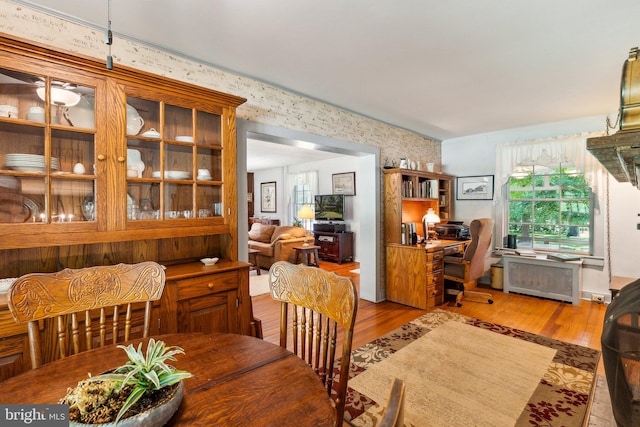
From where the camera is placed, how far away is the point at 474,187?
16.8ft

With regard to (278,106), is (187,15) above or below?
above

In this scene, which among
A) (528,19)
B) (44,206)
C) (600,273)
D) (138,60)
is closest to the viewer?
(44,206)

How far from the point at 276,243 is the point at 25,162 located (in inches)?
179

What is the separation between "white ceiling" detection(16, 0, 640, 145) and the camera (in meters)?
1.82

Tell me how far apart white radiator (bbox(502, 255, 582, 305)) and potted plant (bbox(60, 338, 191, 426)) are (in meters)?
5.01

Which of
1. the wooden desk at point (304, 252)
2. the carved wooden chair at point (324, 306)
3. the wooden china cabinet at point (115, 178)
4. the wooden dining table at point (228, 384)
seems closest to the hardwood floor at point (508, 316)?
the wooden china cabinet at point (115, 178)

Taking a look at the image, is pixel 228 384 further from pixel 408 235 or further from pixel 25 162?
pixel 408 235

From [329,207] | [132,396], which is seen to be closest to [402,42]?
[132,396]

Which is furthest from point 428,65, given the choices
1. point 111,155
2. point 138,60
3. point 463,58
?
point 111,155

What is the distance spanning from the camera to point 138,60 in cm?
218

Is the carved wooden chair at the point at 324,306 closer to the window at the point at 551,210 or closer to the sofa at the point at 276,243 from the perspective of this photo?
the sofa at the point at 276,243

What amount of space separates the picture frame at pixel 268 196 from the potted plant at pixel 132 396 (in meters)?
8.55

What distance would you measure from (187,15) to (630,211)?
211 inches

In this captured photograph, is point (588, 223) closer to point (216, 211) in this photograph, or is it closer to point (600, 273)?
point (600, 273)
